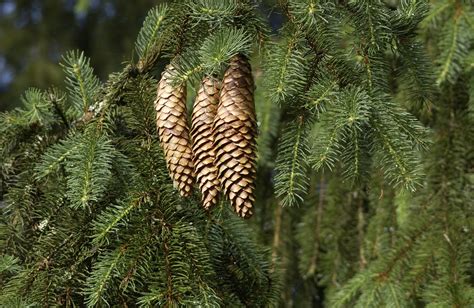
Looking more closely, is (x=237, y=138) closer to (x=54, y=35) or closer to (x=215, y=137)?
(x=215, y=137)

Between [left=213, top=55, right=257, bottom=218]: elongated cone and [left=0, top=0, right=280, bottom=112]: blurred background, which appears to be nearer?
[left=213, top=55, right=257, bottom=218]: elongated cone

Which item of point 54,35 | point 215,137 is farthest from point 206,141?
point 54,35

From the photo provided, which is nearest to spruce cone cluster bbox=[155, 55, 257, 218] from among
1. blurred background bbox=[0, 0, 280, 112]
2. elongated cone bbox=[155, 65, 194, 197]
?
elongated cone bbox=[155, 65, 194, 197]

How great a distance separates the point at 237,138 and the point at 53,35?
142 inches

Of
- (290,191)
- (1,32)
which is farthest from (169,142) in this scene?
(1,32)

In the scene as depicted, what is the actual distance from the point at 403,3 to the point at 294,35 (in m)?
0.20

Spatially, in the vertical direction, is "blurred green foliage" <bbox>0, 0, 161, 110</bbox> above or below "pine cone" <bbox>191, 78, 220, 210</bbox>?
above

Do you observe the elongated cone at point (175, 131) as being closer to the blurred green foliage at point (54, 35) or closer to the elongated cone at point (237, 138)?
the elongated cone at point (237, 138)

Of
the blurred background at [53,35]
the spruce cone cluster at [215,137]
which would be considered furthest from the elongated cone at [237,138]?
the blurred background at [53,35]

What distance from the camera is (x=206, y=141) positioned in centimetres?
101

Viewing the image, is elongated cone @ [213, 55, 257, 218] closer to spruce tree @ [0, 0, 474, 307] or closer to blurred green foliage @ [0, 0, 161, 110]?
spruce tree @ [0, 0, 474, 307]

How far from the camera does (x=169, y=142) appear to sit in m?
1.03

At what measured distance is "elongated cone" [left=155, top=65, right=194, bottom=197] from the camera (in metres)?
1.01

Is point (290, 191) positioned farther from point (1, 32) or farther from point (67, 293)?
point (1, 32)
